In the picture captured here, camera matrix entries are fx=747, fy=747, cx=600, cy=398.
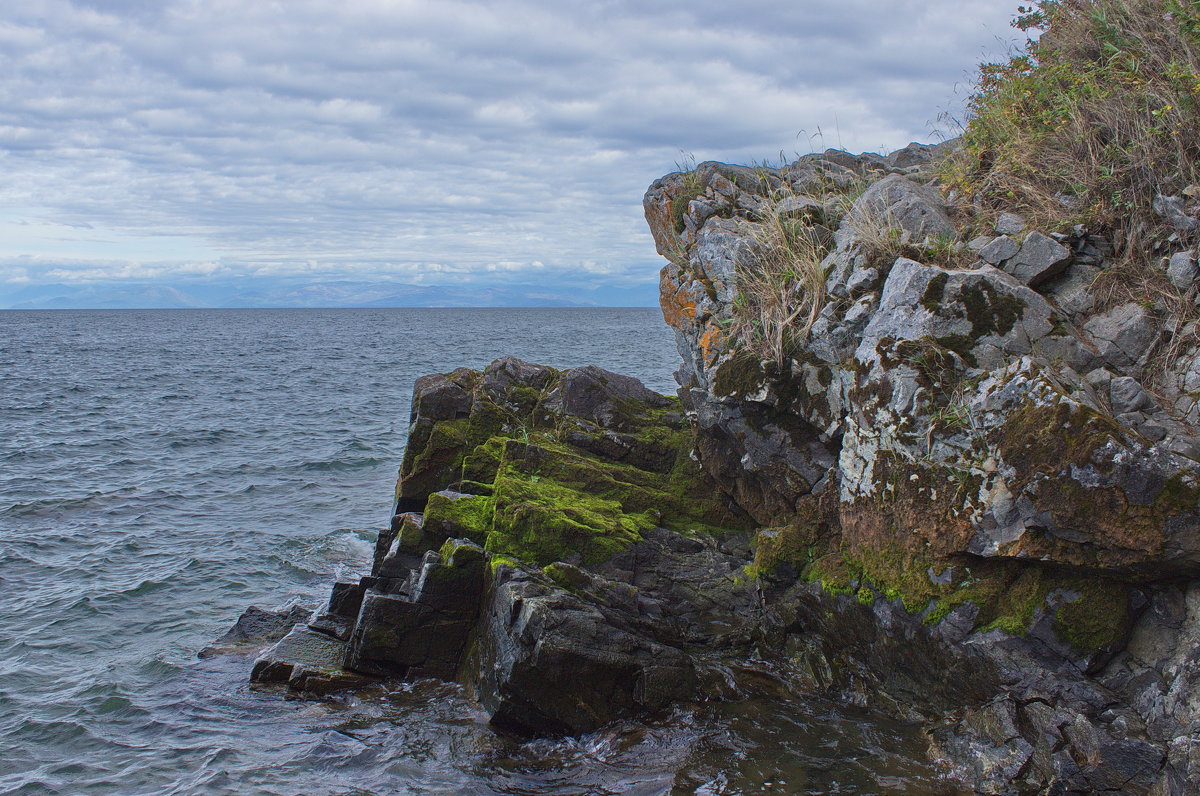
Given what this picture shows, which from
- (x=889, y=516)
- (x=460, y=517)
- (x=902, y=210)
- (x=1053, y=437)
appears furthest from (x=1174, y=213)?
(x=460, y=517)

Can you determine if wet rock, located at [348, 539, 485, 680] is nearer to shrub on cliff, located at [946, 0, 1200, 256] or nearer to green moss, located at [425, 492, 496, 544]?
green moss, located at [425, 492, 496, 544]

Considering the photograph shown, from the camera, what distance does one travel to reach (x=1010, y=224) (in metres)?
8.88

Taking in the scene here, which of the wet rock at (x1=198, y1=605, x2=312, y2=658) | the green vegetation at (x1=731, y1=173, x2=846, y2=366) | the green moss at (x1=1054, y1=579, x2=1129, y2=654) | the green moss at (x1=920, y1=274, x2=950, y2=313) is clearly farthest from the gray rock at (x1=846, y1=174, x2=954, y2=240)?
the wet rock at (x1=198, y1=605, x2=312, y2=658)

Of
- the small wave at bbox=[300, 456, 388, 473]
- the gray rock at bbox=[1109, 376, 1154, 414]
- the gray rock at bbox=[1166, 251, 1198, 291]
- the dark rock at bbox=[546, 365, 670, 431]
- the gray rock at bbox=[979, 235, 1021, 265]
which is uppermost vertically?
the gray rock at bbox=[979, 235, 1021, 265]

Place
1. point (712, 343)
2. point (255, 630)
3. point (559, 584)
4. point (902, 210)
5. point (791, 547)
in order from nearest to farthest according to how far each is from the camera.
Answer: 1. point (559, 584)
2. point (791, 547)
3. point (902, 210)
4. point (712, 343)
5. point (255, 630)

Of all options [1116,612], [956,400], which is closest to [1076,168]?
[956,400]

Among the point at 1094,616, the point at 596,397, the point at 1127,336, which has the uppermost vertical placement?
the point at 1127,336

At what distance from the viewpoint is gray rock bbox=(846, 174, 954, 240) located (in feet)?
31.2

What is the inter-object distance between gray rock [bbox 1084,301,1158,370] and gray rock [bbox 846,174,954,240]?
2.19 m

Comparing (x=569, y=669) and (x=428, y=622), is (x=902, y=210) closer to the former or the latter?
(x=569, y=669)

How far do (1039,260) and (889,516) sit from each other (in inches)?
129

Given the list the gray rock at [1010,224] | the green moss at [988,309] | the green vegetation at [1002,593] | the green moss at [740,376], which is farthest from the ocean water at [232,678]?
the gray rock at [1010,224]

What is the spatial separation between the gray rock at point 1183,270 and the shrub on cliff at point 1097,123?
52 centimetres

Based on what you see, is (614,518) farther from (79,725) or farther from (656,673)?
(79,725)
